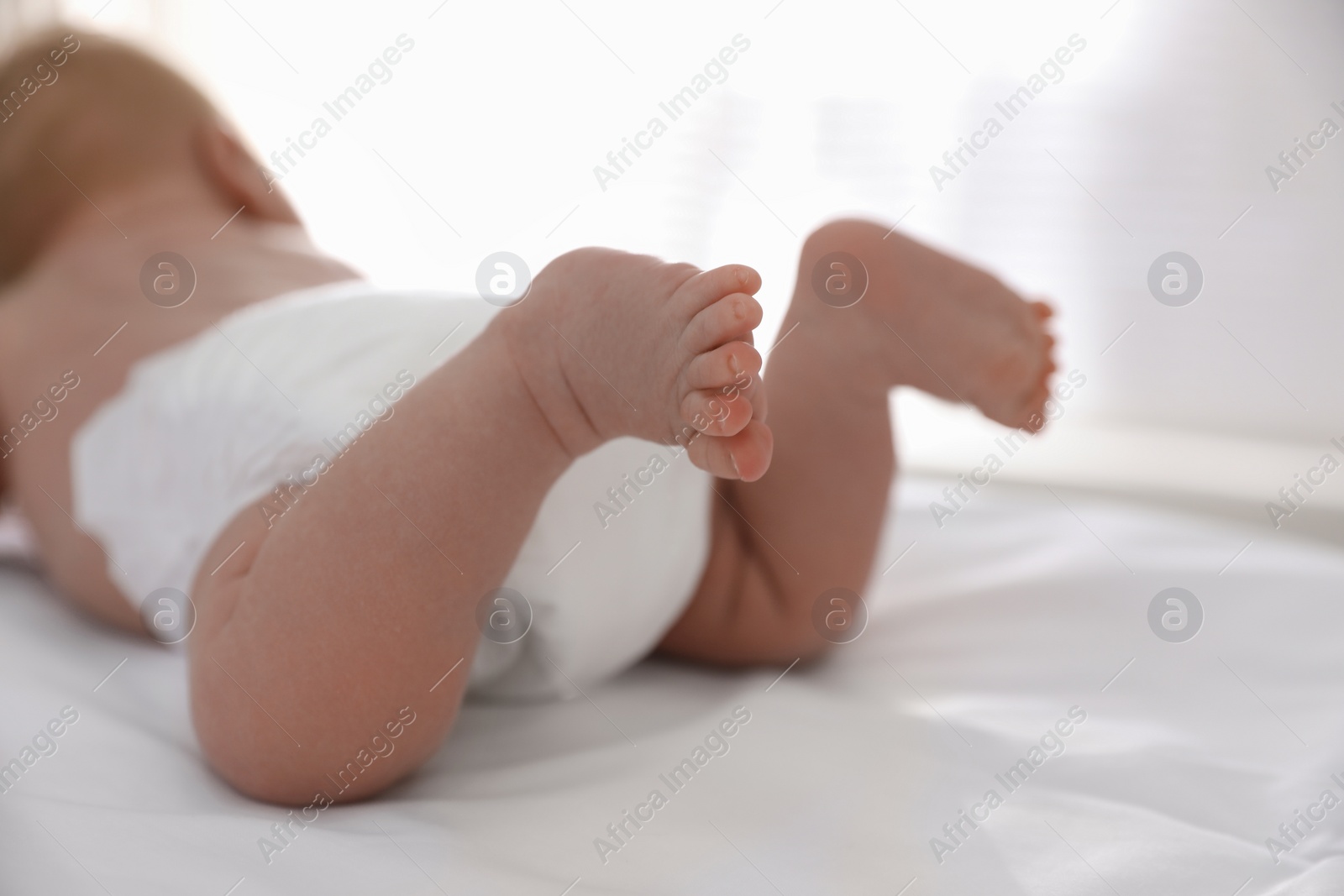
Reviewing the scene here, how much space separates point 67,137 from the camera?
1.19 m

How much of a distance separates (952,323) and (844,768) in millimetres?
358

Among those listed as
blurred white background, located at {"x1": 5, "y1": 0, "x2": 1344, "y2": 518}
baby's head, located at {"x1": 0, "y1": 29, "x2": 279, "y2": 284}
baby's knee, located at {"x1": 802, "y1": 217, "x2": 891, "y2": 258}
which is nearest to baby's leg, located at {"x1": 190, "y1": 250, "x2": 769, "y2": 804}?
baby's knee, located at {"x1": 802, "y1": 217, "x2": 891, "y2": 258}

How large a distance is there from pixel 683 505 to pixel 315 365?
316 millimetres

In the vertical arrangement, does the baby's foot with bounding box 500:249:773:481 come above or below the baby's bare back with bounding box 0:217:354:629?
above

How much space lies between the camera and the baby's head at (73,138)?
1.18 m

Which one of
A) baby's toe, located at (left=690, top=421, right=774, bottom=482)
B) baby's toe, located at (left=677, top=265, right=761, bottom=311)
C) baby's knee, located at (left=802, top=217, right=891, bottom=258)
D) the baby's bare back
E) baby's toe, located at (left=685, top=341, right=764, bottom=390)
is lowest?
the baby's bare back

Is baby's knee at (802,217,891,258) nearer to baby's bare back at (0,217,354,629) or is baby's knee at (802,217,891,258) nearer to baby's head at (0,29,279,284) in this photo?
baby's bare back at (0,217,354,629)

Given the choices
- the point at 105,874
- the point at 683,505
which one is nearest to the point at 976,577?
the point at 683,505

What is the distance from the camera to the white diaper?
744mm

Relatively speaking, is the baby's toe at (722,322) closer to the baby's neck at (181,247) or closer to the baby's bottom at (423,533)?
the baby's bottom at (423,533)

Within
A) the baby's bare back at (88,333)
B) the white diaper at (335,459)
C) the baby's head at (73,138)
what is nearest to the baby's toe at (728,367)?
the white diaper at (335,459)

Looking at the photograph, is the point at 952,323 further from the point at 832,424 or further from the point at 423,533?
the point at 423,533

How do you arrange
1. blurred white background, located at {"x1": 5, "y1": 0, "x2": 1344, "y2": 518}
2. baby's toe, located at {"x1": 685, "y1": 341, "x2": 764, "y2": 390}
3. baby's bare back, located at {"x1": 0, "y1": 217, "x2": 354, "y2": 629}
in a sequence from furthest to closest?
blurred white background, located at {"x1": 5, "y1": 0, "x2": 1344, "y2": 518}, baby's bare back, located at {"x1": 0, "y1": 217, "x2": 354, "y2": 629}, baby's toe, located at {"x1": 685, "y1": 341, "x2": 764, "y2": 390}

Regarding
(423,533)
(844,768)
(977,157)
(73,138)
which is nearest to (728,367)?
(423,533)
